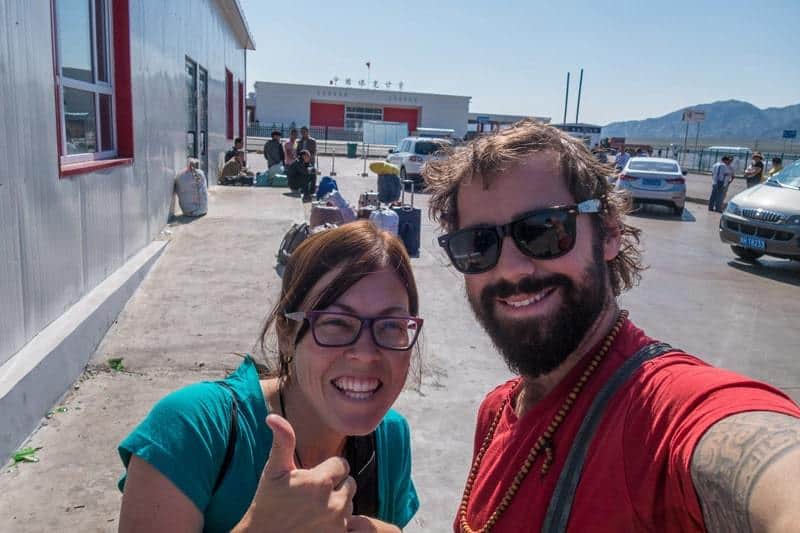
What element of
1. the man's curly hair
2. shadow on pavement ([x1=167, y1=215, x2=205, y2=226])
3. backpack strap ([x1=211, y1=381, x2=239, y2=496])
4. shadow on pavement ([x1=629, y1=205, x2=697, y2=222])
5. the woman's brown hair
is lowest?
shadow on pavement ([x1=629, y1=205, x2=697, y2=222])

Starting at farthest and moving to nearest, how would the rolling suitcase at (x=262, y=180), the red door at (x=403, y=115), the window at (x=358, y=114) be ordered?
the window at (x=358, y=114)
the red door at (x=403, y=115)
the rolling suitcase at (x=262, y=180)

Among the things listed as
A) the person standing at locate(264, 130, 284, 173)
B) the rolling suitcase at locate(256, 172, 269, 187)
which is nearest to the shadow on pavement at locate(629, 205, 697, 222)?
the rolling suitcase at locate(256, 172, 269, 187)

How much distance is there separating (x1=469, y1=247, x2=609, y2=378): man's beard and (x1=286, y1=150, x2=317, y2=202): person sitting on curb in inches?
530

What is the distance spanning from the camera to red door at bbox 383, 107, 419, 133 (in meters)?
61.8

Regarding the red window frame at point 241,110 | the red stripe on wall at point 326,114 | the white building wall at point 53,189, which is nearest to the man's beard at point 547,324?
the white building wall at point 53,189

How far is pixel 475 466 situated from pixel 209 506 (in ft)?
2.42

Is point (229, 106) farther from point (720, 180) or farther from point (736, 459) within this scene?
point (736, 459)

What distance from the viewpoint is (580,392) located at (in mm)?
1462

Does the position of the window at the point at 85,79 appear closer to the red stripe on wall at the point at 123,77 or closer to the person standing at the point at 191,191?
the red stripe on wall at the point at 123,77

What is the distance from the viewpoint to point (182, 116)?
10312mm

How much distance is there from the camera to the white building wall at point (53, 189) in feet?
11.9

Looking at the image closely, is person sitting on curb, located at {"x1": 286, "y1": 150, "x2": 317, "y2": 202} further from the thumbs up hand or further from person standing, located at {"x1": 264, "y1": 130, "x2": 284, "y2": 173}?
the thumbs up hand

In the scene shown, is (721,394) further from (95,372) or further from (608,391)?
(95,372)

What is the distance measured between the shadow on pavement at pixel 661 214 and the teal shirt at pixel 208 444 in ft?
52.9
